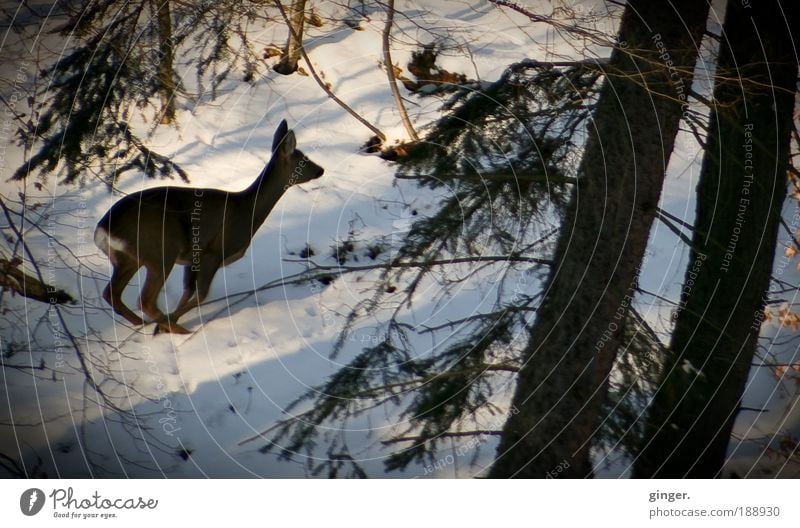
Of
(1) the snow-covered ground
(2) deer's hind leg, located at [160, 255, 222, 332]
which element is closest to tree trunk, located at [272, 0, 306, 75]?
(1) the snow-covered ground

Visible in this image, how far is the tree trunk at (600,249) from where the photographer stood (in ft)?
8.34

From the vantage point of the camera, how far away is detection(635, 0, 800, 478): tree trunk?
2.65 metres

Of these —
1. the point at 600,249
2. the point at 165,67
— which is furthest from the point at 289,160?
the point at 600,249

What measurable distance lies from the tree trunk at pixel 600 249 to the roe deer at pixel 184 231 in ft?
3.60

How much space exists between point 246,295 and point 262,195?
361mm

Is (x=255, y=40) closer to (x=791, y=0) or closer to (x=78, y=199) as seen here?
(x=78, y=199)

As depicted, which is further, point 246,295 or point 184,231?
point 246,295

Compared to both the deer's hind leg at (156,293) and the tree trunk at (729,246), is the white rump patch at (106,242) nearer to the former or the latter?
the deer's hind leg at (156,293)

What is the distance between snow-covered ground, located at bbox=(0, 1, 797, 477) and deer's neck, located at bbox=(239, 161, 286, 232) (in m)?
0.03

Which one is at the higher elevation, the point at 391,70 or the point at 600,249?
the point at 391,70

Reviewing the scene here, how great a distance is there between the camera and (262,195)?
7.90 feet
